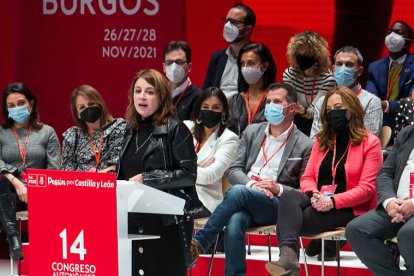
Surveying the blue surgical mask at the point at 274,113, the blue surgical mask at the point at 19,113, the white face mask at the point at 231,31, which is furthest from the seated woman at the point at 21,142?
the blue surgical mask at the point at 274,113

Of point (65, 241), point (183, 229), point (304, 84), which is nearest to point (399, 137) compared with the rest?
point (304, 84)

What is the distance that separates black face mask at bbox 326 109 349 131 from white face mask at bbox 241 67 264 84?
1.08 metres

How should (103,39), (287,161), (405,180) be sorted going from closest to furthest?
(405,180)
(287,161)
(103,39)

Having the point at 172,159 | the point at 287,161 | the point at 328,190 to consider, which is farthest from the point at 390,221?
the point at 172,159

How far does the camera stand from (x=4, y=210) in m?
6.83

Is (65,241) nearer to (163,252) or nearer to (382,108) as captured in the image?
(163,252)

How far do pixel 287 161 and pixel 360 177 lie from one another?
1.88ft

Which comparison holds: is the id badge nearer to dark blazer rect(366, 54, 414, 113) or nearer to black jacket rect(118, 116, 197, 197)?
dark blazer rect(366, 54, 414, 113)

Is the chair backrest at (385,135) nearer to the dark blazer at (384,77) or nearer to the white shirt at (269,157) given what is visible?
the dark blazer at (384,77)

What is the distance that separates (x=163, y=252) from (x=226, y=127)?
2529 mm

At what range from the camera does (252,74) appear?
6895 mm

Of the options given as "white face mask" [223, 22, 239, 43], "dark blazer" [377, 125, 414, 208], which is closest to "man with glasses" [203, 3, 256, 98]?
"white face mask" [223, 22, 239, 43]

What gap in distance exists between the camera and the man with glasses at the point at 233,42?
24.0ft

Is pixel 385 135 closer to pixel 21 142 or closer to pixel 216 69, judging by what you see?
pixel 216 69
